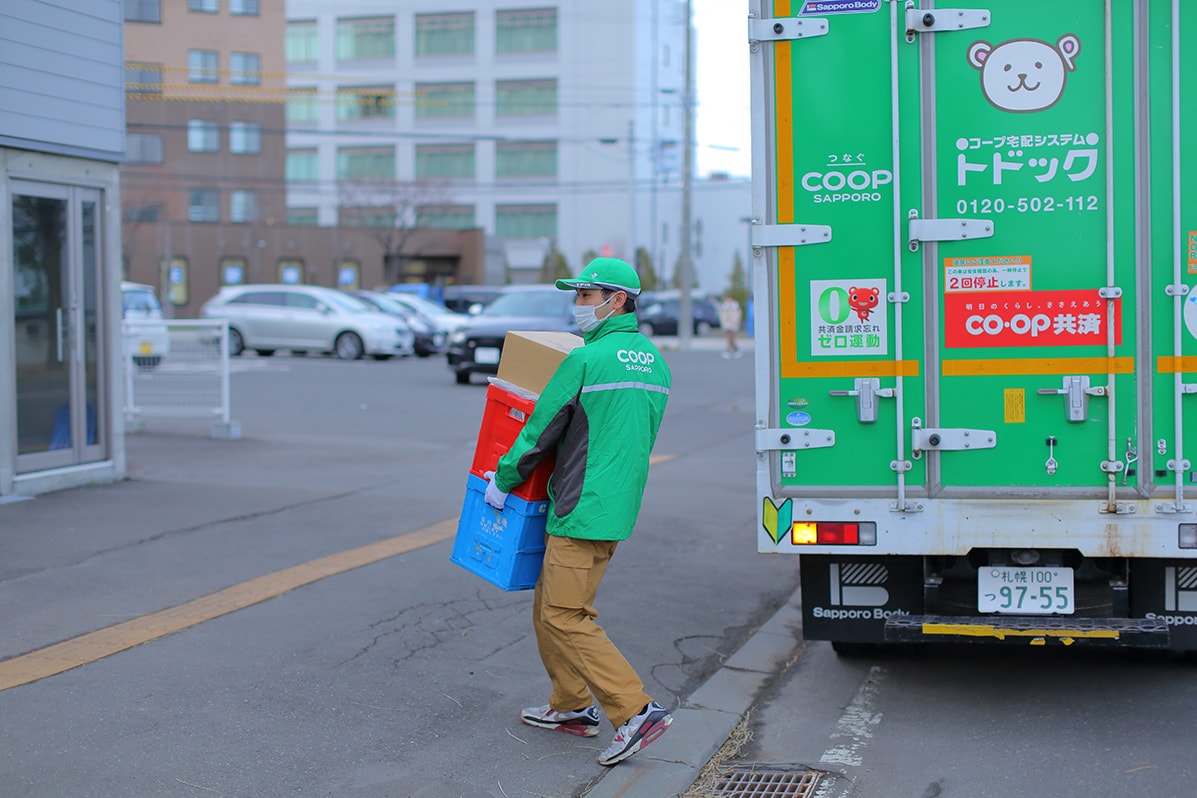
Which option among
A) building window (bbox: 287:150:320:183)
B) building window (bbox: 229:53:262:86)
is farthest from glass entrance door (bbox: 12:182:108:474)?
building window (bbox: 287:150:320:183)

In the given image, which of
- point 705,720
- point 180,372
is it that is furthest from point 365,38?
point 705,720

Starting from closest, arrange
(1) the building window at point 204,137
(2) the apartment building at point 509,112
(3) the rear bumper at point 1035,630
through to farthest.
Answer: (3) the rear bumper at point 1035,630 → (1) the building window at point 204,137 → (2) the apartment building at point 509,112

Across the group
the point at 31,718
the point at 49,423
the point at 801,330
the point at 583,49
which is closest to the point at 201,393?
the point at 49,423

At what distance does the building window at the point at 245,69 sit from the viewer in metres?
49.0

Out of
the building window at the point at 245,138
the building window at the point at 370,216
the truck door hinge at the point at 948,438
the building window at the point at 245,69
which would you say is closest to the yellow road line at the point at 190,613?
the truck door hinge at the point at 948,438

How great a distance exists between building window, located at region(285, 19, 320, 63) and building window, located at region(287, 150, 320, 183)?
546 cm

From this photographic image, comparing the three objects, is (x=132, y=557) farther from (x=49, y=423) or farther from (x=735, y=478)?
(x=735, y=478)

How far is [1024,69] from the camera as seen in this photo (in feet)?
16.8

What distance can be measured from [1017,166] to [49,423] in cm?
802

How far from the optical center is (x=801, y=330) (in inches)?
207

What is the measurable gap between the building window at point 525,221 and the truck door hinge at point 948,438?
66067 millimetres

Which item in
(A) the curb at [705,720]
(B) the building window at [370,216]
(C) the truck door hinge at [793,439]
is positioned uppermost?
(B) the building window at [370,216]

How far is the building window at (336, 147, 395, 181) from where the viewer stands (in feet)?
232

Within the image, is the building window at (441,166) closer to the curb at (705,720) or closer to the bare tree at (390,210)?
the bare tree at (390,210)
